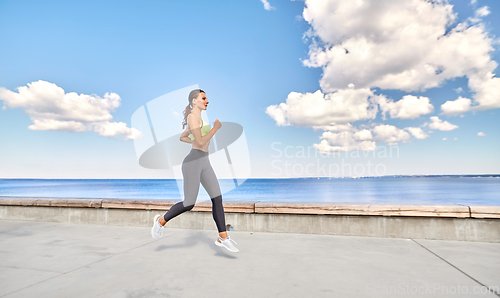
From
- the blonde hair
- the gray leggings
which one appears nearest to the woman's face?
the blonde hair

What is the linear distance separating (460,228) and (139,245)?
4.46m

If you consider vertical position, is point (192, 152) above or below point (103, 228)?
above

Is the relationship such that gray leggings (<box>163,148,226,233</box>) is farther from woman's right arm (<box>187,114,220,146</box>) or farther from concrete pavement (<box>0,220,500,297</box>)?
concrete pavement (<box>0,220,500,297</box>)

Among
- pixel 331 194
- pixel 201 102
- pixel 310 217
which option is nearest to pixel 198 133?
pixel 201 102

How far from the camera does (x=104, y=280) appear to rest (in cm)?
240

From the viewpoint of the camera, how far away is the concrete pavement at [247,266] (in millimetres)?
2176

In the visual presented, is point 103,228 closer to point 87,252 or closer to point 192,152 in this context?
point 87,252

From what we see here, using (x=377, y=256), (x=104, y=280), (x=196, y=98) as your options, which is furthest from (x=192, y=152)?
(x=377, y=256)

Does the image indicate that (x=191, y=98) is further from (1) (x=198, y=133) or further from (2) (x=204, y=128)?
(1) (x=198, y=133)

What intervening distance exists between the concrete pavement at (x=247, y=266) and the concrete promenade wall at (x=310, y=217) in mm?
171

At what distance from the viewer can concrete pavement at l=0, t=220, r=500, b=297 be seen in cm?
218

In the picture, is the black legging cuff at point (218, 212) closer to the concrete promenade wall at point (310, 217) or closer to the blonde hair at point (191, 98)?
the blonde hair at point (191, 98)

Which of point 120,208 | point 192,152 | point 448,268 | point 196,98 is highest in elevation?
point 196,98

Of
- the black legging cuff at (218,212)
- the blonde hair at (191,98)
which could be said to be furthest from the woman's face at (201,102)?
the black legging cuff at (218,212)
